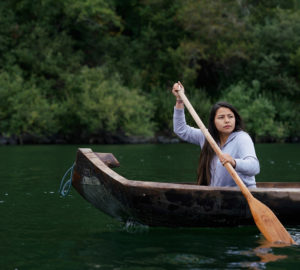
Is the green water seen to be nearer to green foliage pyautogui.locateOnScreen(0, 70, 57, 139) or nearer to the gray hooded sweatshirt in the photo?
the gray hooded sweatshirt

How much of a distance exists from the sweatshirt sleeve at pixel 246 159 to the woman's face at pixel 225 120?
5.8 inches

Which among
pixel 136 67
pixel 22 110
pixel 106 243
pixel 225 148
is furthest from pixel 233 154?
pixel 136 67

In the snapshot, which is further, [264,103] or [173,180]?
[264,103]

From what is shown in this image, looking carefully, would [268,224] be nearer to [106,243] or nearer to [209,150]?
[209,150]

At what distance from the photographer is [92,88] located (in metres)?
31.3

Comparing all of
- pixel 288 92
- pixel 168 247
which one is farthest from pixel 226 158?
pixel 288 92

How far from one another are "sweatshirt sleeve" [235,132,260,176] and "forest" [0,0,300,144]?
2408cm

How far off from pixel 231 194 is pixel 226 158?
381 millimetres

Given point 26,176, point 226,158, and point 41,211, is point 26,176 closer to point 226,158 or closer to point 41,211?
point 41,211

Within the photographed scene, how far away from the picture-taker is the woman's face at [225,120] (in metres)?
5.40

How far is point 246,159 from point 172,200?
0.78 m

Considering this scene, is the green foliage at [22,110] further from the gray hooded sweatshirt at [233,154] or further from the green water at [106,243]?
the gray hooded sweatshirt at [233,154]

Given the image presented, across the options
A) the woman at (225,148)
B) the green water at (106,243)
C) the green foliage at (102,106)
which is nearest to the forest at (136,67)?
the green foliage at (102,106)

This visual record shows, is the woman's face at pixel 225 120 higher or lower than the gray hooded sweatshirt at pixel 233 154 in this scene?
higher
